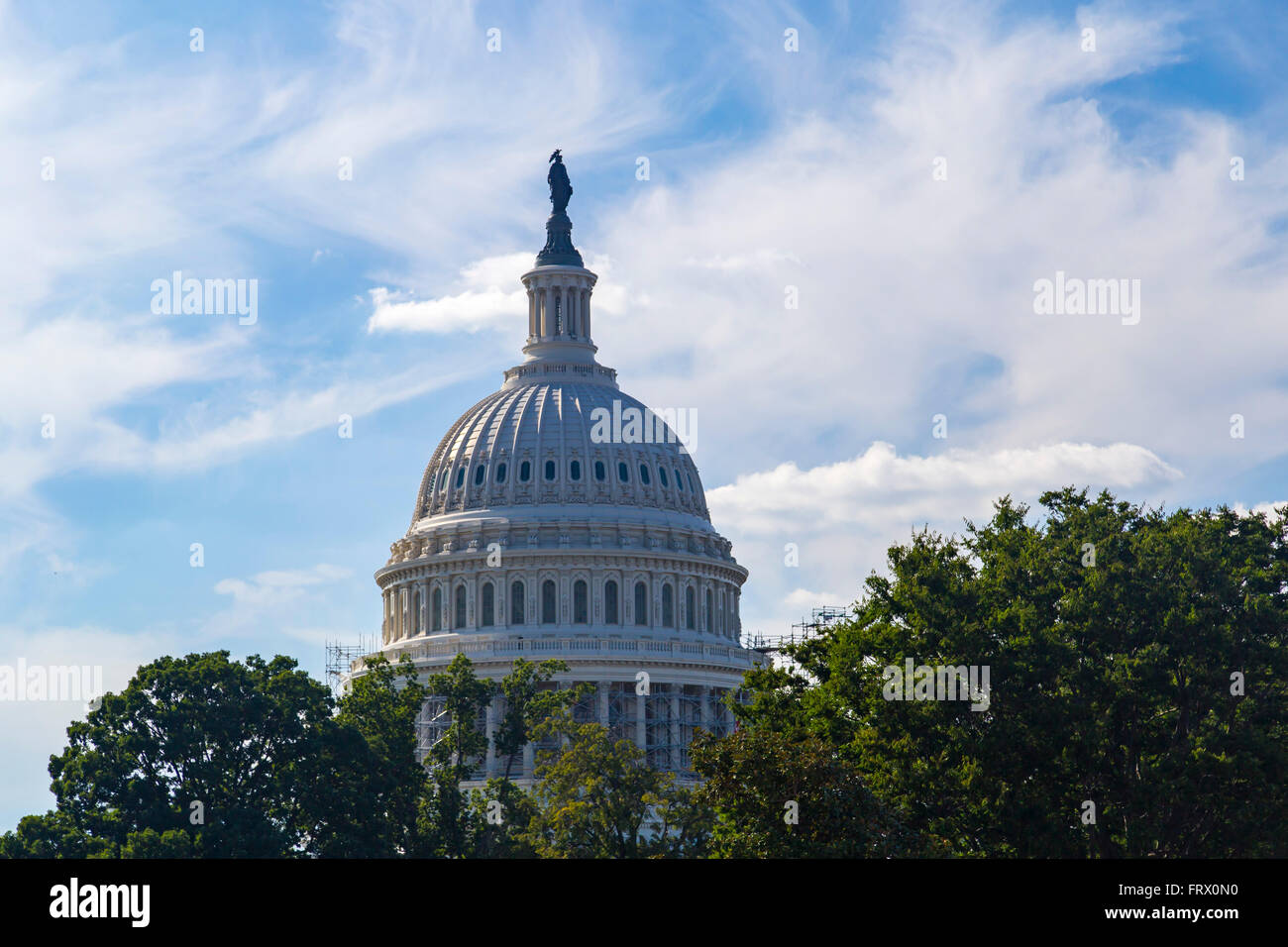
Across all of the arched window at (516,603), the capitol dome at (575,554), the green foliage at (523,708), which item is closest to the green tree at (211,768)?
the green foliage at (523,708)

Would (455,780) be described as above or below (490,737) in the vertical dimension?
below

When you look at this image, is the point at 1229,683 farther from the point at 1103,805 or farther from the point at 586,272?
the point at 586,272

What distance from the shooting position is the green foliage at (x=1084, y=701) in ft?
219

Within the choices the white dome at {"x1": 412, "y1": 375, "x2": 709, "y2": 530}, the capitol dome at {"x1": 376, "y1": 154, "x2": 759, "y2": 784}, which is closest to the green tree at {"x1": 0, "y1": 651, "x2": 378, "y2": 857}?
the capitol dome at {"x1": 376, "y1": 154, "x2": 759, "y2": 784}

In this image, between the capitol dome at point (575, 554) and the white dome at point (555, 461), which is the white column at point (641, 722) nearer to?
the capitol dome at point (575, 554)

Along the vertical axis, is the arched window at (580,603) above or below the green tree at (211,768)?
above

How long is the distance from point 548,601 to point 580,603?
2.46 metres

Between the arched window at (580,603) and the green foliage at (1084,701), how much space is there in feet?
253

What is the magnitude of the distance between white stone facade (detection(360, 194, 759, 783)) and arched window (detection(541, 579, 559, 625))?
5.6 inches

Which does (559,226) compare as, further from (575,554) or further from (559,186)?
(575,554)

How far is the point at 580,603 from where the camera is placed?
153 m

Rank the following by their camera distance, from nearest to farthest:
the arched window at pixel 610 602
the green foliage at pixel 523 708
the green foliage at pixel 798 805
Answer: the green foliage at pixel 798 805 < the green foliage at pixel 523 708 < the arched window at pixel 610 602

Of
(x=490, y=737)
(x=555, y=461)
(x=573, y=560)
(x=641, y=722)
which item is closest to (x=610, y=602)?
(x=573, y=560)

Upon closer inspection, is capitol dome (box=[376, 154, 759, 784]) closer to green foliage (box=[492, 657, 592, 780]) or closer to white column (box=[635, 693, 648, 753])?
white column (box=[635, 693, 648, 753])
